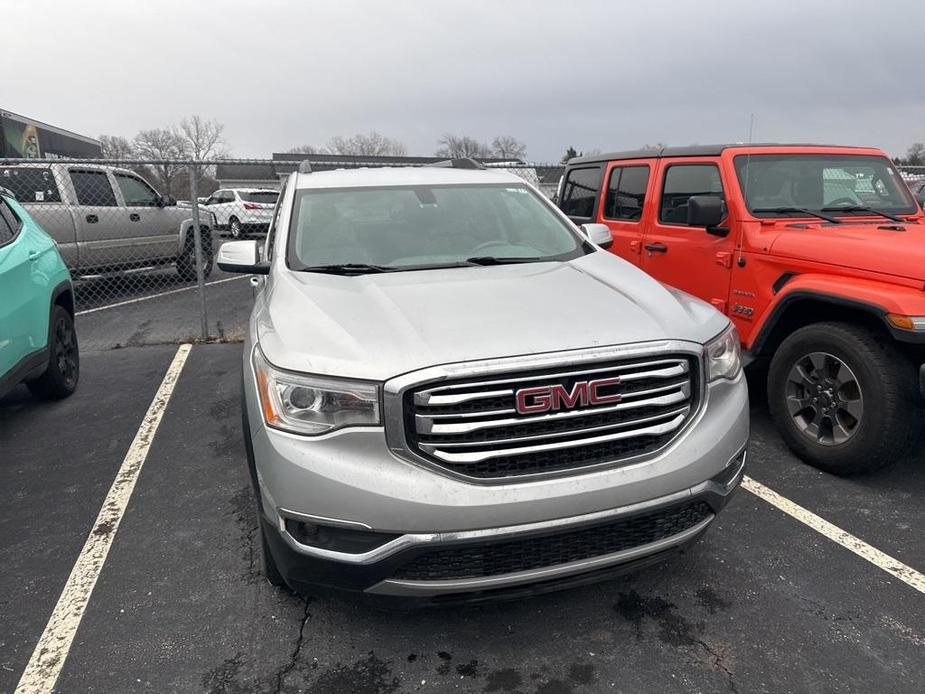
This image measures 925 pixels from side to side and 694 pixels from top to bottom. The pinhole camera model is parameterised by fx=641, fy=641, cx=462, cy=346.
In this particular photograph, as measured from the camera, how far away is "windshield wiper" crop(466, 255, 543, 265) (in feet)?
10.7

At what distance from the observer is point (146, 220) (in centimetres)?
1000

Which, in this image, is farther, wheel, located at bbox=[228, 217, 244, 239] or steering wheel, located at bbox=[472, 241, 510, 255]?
wheel, located at bbox=[228, 217, 244, 239]

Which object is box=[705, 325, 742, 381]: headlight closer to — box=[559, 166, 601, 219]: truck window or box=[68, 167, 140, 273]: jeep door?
box=[559, 166, 601, 219]: truck window

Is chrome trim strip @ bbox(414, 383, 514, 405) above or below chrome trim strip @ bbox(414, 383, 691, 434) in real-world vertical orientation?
above

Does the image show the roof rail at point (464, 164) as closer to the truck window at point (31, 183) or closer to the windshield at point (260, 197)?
Answer: the truck window at point (31, 183)

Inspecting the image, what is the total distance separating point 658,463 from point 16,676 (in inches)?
96.8

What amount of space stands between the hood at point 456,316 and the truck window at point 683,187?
207 cm

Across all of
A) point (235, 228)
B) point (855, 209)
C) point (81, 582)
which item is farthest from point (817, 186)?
point (235, 228)

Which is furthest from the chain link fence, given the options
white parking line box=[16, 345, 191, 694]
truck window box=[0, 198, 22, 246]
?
white parking line box=[16, 345, 191, 694]

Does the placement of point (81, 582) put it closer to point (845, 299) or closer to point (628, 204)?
point (845, 299)

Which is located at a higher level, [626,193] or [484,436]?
[626,193]

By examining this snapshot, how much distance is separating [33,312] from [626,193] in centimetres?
479

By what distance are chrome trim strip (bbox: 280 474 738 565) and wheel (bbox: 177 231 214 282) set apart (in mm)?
9800

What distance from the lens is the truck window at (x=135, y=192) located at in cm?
984
